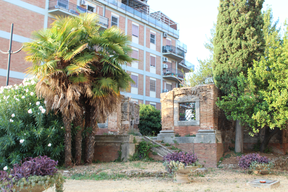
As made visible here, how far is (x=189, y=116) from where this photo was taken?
14633 mm

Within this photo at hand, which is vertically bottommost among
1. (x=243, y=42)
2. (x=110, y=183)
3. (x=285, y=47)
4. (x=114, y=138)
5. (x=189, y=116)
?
(x=110, y=183)

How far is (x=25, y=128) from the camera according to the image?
10031 millimetres

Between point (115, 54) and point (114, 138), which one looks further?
point (114, 138)

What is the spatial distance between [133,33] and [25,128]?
19.4 m

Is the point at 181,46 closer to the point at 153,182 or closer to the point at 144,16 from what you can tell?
the point at 144,16

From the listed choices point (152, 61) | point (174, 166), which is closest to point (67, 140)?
point (174, 166)

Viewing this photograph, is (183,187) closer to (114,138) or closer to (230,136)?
(114,138)

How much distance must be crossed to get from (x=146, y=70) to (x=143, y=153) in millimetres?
16147

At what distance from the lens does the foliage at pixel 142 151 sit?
1316cm

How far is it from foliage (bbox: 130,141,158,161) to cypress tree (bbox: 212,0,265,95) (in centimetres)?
513

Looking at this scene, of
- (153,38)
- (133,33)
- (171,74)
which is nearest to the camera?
(133,33)

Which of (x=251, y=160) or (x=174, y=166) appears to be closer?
(x=174, y=166)

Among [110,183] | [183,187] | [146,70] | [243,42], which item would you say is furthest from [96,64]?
[146,70]

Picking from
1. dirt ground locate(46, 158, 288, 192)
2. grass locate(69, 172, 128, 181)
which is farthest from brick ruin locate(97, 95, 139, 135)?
grass locate(69, 172, 128, 181)
